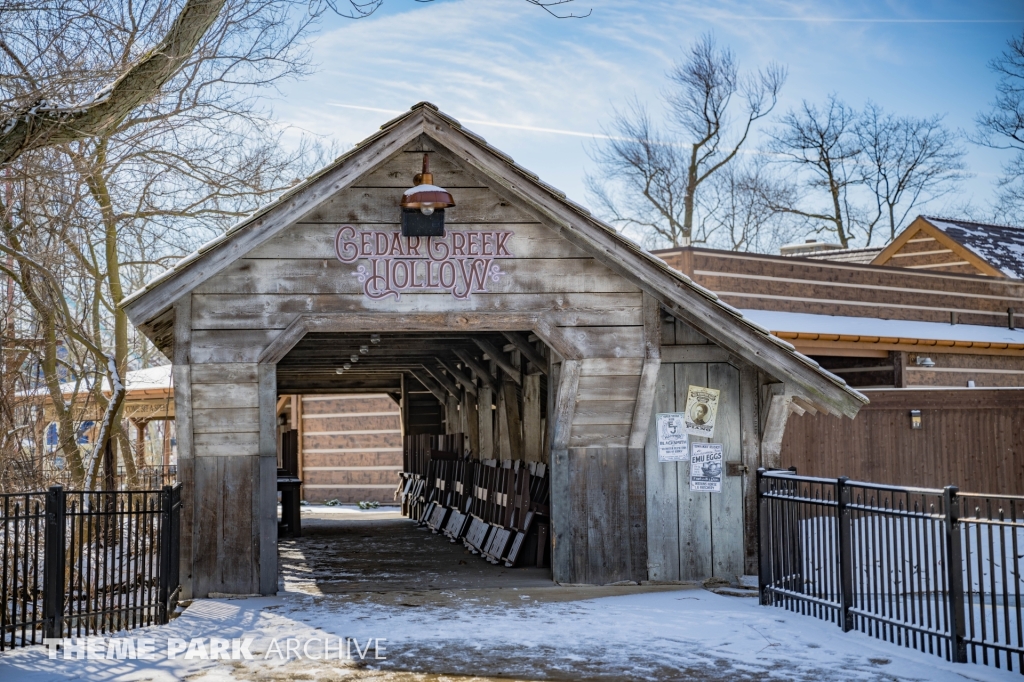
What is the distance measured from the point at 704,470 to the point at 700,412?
623 mm

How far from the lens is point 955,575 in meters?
7.38

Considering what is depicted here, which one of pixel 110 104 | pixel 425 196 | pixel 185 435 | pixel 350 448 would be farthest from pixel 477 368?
pixel 350 448

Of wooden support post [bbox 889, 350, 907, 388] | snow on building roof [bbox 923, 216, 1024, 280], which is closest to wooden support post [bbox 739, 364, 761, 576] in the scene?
wooden support post [bbox 889, 350, 907, 388]

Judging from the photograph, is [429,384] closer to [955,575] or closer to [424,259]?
[424,259]

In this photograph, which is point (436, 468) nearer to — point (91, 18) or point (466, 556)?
point (466, 556)

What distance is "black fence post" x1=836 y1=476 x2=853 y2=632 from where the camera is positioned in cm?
872

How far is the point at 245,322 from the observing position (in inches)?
408

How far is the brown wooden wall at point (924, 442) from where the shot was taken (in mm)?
17438

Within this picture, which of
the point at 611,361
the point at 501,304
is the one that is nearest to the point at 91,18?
the point at 501,304

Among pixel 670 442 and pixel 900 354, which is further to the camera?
pixel 900 354

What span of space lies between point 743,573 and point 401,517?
12.1 m

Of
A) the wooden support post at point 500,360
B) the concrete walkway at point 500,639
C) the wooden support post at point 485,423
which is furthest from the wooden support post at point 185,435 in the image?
the wooden support post at point 485,423

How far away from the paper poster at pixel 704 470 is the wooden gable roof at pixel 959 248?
50.0 feet

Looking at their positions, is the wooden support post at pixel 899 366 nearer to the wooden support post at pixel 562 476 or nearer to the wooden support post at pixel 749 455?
the wooden support post at pixel 749 455
